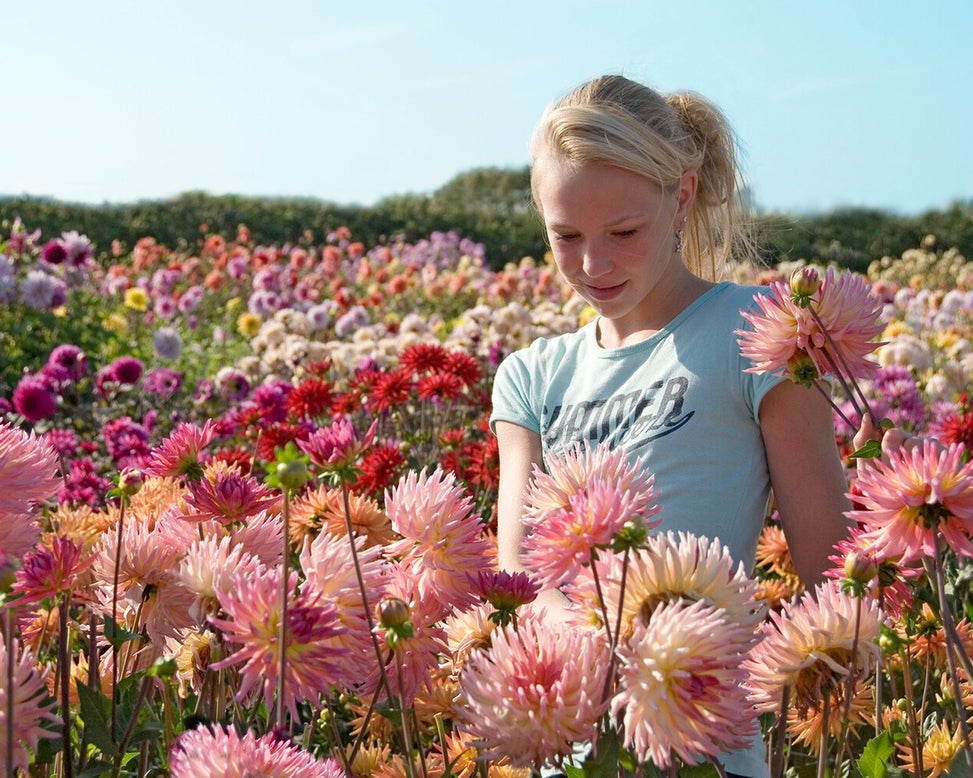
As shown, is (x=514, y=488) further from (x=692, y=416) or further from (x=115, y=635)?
(x=115, y=635)

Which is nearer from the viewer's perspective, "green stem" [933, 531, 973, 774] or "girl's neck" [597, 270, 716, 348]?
"green stem" [933, 531, 973, 774]

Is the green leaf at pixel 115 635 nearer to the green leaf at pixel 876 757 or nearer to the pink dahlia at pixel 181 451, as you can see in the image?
the pink dahlia at pixel 181 451

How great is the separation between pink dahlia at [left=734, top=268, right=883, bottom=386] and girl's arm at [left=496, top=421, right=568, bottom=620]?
2.35 feet

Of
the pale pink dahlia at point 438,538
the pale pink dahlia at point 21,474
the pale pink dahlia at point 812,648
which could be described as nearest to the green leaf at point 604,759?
the pale pink dahlia at point 812,648

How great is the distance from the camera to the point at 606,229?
1.96m

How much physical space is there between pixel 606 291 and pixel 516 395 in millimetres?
488

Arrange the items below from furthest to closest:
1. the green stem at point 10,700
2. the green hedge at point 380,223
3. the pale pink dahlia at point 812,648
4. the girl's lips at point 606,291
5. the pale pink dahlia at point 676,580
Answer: the green hedge at point 380,223, the girl's lips at point 606,291, the pale pink dahlia at point 812,648, the pale pink dahlia at point 676,580, the green stem at point 10,700

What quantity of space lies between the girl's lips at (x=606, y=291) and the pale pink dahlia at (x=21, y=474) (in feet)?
3.90

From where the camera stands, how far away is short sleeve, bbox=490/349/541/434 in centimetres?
240

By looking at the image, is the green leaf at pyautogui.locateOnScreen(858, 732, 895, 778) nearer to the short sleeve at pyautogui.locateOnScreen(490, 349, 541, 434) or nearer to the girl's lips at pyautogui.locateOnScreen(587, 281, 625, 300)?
the girl's lips at pyautogui.locateOnScreen(587, 281, 625, 300)

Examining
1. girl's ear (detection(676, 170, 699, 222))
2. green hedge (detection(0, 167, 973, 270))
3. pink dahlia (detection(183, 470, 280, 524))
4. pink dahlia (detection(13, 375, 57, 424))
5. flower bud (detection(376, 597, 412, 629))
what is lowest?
pink dahlia (detection(13, 375, 57, 424))

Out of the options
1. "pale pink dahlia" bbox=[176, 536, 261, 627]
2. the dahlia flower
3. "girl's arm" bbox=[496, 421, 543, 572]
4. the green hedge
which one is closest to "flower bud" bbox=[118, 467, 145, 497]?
"pale pink dahlia" bbox=[176, 536, 261, 627]

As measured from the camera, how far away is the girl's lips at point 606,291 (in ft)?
6.63

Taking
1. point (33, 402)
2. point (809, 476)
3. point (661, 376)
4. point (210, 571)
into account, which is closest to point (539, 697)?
point (210, 571)
